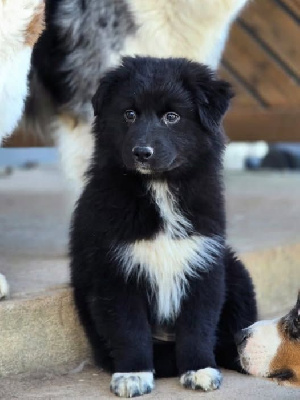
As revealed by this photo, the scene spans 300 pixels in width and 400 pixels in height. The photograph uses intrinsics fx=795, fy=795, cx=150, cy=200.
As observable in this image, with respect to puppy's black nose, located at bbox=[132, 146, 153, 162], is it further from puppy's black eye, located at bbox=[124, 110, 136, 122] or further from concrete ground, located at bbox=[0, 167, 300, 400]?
concrete ground, located at bbox=[0, 167, 300, 400]

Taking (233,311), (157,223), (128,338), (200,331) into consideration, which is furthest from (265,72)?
(128,338)

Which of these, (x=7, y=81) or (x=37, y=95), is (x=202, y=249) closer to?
(x=7, y=81)

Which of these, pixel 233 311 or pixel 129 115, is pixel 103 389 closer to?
pixel 233 311

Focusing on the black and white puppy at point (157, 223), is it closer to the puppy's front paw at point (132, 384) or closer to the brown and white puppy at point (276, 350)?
the puppy's front paw at point (132, 384)

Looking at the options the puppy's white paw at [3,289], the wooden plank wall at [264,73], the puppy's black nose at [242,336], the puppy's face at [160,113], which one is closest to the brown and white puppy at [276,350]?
the puppy's black nose at [242,336]

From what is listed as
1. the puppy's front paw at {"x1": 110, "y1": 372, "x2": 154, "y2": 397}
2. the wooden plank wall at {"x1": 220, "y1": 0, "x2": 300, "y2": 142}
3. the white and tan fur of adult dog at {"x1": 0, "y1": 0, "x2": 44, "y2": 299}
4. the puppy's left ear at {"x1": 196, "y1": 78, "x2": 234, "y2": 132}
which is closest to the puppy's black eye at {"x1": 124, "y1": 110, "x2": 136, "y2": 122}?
the puppy's left ear at {"x1": 196, "y1": 78, "x2": 234, "y2": 132}

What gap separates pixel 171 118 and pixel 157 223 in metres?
0.37

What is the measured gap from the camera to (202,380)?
2.70 meters

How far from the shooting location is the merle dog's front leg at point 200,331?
8.95 feet

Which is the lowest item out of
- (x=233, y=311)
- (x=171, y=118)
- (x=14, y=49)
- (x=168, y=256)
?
(x=233, y=311)

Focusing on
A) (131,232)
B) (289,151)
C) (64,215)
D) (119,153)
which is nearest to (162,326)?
(131,232)

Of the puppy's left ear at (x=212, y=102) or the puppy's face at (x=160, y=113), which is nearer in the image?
the puppy's face at (x=160, y=113)

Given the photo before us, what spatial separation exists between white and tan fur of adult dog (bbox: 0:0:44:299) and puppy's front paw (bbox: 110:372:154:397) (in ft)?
2.00

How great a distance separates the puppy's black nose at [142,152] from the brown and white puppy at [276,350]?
0.69 metres
